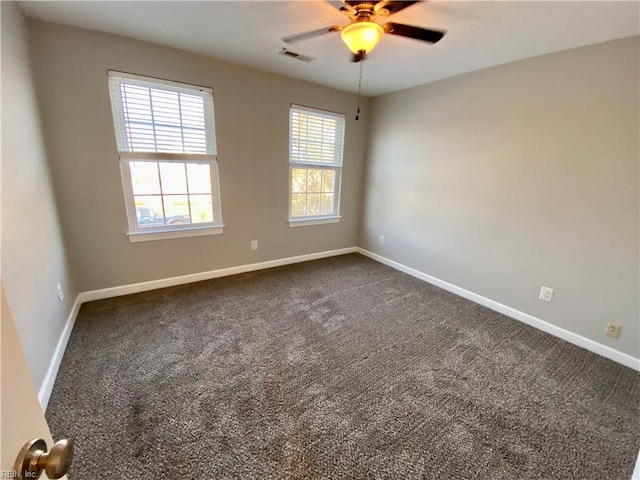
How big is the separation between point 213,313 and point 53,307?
1093 mm

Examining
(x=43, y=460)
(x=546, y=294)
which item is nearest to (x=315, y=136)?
(x=546, y=294)

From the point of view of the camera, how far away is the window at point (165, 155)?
2.51 metres

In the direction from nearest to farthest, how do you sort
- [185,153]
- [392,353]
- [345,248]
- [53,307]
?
[53,307] → [392,353] → [185,153] → [345,248]

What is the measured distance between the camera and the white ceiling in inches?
68.1

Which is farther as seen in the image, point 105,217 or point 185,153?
point 185,153

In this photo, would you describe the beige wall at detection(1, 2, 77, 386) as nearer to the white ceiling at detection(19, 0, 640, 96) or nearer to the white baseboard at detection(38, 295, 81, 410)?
the white baseboard at detection(38, 295, 81, 410)

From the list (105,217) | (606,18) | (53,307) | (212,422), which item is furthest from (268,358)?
(606,18)

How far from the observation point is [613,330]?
2.14 meters

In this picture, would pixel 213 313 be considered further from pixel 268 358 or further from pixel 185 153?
pixel 185 153

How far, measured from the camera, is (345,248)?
4.43m

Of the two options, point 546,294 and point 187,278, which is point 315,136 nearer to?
point 187,278

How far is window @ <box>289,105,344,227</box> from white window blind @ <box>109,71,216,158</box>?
1.04 meters

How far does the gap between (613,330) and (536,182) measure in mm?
1292

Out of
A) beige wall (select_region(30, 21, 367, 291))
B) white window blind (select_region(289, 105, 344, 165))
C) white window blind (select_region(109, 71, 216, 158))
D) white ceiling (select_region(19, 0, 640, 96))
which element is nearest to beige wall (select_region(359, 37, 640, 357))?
white ceiling (select_region(19, 0, 640, 96))
